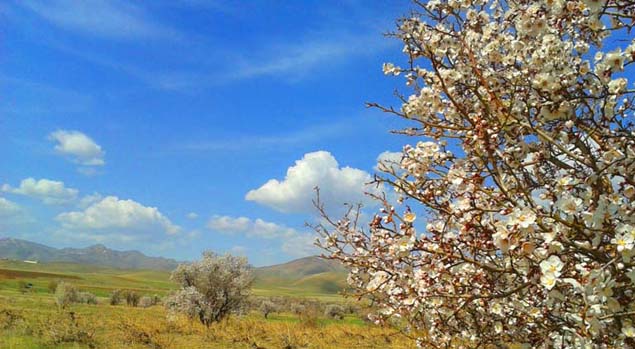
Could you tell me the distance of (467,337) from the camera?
5.27m

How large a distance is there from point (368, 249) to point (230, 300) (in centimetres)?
2273

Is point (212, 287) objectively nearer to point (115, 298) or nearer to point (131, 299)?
point (131, 299)

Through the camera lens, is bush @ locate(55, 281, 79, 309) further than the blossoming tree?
Yes

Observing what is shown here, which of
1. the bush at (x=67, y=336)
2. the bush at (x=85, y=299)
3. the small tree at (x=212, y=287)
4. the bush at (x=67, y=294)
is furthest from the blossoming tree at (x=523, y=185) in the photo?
the bush at (x=85, y=299)

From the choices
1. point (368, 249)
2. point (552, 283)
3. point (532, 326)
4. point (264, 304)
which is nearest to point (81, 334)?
point (368, 249)

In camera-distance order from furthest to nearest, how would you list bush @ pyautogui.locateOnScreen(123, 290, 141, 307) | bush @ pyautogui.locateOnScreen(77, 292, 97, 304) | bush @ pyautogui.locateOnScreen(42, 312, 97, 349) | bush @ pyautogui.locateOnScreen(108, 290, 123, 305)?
bush @ pyautogui.locateOnScreen(123, 290, 141, 307) → bush @ pyautogui.locateOnScreen(108, 290, 123, 305) → bush @ pyautogui.locateOnScreen(77, 292, 97, 304) → bush @ pyautogui.locateOnScreen(42, 312, 97, 349)

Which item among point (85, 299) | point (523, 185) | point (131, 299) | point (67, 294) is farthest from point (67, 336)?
point (131, 299)

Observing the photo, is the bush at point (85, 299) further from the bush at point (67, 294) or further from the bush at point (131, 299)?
the bush at point (131, 299)

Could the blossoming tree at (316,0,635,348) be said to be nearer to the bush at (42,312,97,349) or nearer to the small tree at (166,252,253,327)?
the bush at (42,312,97,349)

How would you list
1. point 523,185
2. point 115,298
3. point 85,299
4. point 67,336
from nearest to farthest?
point 523,185
point 67,336
point 85,299
point 115,298

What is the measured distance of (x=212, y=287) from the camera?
26.9 metres

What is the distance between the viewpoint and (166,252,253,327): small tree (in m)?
25.6

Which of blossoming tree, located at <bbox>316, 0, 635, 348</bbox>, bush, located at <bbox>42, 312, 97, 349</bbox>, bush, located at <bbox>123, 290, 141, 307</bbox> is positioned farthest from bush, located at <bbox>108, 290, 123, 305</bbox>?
blossoming tree, located at <bbox>316, 0, 635, 348</bbox>

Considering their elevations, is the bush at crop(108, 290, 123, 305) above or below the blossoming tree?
below
